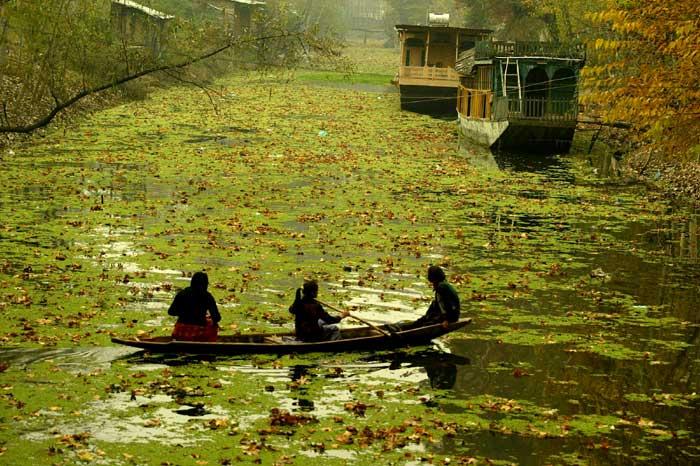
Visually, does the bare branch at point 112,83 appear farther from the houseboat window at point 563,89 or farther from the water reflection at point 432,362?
the houseboat window at point 563,89

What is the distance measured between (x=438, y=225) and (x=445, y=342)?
10.2 m

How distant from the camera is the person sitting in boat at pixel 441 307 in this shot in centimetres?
1498

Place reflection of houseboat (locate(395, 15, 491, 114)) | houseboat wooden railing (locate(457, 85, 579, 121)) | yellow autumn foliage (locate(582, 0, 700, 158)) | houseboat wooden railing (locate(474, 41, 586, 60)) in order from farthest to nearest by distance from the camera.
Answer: reflection of houseboat (locate(395, 15, 491, 114)) < houseboat wooden railing (locate(474, 41, 586, 60)) < houseboat wooden railing (locate(457, 85, 579, 121)) < yellow autumn foliage (locate(582, 0, 700, 158))

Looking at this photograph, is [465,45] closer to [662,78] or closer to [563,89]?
[563,89]

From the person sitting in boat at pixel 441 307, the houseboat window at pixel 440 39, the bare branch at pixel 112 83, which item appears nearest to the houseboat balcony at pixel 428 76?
the houseboat window at pixel 440 39

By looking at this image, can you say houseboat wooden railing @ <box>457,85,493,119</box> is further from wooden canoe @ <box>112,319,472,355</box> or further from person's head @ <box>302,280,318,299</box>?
person's head @ <box>302,280,318,299</box>

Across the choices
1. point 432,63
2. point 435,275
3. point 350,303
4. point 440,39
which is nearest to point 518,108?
point 440,39

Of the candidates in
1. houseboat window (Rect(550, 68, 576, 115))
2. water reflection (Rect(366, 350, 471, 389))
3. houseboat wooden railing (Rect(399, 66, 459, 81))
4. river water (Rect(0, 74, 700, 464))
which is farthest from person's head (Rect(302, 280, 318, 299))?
houseboat wooden railing (Rect(399, 66, 459, 81))

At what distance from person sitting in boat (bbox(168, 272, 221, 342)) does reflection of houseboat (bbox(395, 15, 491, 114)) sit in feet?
161

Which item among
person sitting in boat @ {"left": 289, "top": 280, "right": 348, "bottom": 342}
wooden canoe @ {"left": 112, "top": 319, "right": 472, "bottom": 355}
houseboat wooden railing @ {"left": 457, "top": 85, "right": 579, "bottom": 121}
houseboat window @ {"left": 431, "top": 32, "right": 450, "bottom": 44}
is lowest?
wooden canoe @ {"left": 112, "top": 319, "right": 472, "bottom": 355}

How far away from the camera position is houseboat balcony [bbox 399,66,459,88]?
62125 mm

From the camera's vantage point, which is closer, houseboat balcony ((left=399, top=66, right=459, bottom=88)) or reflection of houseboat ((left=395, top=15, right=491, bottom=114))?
houseboat balcony ((left=399, top=66, right=459, bottom=88))

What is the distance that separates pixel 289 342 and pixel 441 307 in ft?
8.21

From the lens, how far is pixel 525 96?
4666cm
